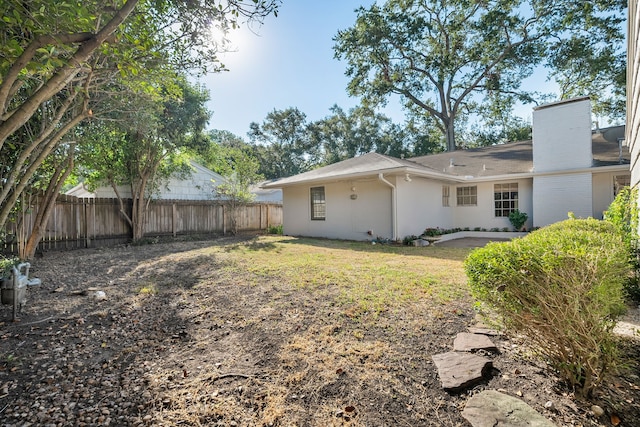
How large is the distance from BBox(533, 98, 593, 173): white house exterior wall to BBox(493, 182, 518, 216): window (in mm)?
1106

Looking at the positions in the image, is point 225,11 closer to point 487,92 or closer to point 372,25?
point 372,25

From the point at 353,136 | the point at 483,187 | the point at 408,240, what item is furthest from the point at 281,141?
the point at 408,240

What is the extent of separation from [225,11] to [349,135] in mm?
27753

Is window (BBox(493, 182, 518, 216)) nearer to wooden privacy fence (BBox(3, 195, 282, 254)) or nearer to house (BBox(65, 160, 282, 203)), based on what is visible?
wooden privacy fence (BBox(3, 195, 282, 254))

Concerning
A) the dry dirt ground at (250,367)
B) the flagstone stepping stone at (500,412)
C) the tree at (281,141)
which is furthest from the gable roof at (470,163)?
the tree at (281,141)

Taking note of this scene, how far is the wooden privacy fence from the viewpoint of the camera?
27.2 feet

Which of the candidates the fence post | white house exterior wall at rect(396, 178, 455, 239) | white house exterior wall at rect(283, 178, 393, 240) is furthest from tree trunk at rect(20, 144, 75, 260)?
white house exterior wall at rect(396, 178, 455, 239)

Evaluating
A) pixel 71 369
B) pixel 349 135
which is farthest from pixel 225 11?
pixel 349 135

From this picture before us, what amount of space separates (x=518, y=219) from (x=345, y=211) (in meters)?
6.37

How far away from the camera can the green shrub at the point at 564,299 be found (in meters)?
1.83

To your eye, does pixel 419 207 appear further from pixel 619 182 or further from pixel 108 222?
pixel 108 222

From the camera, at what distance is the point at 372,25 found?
62.0 ft

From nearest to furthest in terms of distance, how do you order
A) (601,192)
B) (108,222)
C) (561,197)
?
(601,192)
(561,197)
(108,222)

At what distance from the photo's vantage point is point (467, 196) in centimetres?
1220
